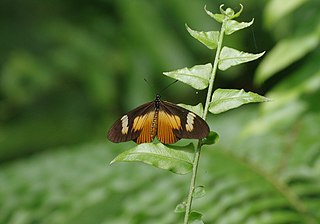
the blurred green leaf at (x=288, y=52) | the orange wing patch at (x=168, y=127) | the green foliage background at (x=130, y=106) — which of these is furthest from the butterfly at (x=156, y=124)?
the blurred green leaf at (x=288, y=52)

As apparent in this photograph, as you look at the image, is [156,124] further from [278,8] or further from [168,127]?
[278,8]

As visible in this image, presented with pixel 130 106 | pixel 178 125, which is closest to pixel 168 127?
pixel 178 125

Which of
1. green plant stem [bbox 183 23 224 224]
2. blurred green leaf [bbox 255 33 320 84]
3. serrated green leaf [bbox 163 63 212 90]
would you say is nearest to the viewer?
green plant stem [bbox 183 23 224 224]

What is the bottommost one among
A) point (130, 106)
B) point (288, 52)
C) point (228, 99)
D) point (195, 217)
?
point (195, 217)

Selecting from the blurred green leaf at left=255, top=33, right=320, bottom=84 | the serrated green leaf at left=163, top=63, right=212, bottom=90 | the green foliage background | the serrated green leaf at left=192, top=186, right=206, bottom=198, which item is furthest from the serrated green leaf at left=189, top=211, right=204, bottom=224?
the blurred green leaf at left=255, top=33, right=320, bottom=84

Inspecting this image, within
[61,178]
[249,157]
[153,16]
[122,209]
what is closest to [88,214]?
[122,209]

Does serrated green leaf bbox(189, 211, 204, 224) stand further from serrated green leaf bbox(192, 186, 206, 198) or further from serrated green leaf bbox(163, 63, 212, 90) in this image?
serrated green leaf bbox(163, 63, 212, 90)

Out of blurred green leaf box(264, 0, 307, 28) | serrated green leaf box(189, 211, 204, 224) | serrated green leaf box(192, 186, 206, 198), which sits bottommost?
serrated green leaf box(189, 211, 204, 224)

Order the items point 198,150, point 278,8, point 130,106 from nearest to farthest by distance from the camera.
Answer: point 198,150
point 278,8
point 130,106
